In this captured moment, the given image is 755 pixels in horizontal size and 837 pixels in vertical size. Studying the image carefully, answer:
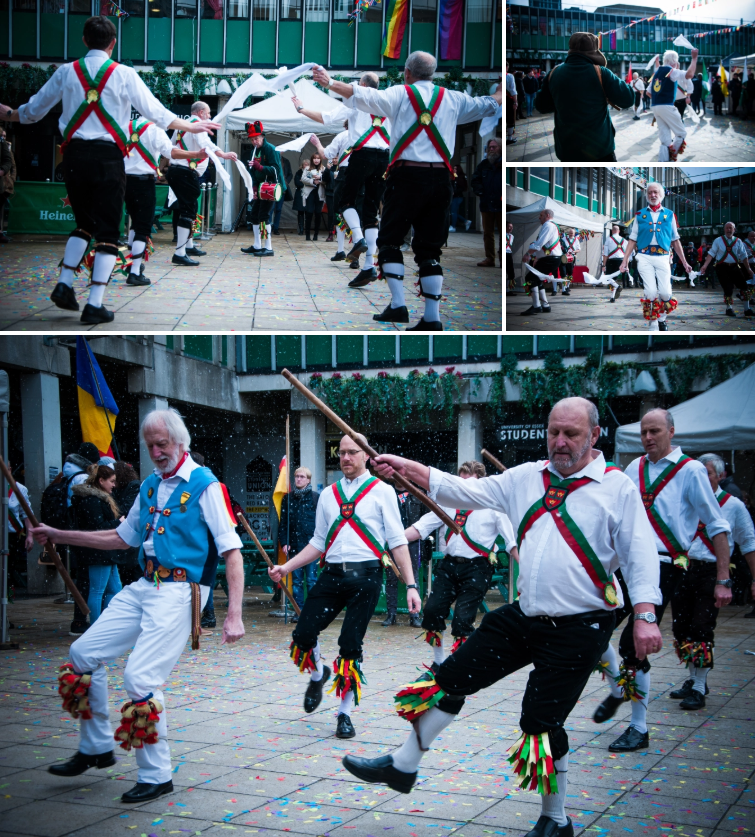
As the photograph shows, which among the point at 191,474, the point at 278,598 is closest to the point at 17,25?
the point at 191,474

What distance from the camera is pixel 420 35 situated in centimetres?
700

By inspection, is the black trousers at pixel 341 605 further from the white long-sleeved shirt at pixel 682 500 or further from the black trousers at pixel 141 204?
the black trousers at pixel 141 204

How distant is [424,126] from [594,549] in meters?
4.35

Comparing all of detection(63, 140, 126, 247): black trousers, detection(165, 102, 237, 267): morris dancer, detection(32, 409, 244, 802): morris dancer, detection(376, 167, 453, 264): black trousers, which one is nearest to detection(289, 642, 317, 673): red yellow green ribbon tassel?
detection(32, 409, 244, 802): morris dancer

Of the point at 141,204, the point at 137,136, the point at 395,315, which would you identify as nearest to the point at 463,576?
the point at 395,315

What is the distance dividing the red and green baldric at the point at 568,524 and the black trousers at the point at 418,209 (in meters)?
3.79

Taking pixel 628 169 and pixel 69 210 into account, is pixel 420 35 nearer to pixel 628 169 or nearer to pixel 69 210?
pixel 628 169

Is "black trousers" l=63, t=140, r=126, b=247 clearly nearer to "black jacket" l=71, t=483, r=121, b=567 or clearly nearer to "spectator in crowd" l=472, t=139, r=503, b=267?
"black jacket" l=71, t=483, r=121, b=567

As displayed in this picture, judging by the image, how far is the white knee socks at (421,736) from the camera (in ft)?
12.2

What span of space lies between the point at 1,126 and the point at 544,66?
14.2 ft

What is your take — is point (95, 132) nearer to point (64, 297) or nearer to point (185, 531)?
point (64, 297)

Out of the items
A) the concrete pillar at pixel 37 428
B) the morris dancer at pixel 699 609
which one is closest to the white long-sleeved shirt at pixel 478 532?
the morris dancer at pixel 699 609

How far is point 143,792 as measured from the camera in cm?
399

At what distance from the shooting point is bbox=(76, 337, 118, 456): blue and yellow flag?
35.9ft
